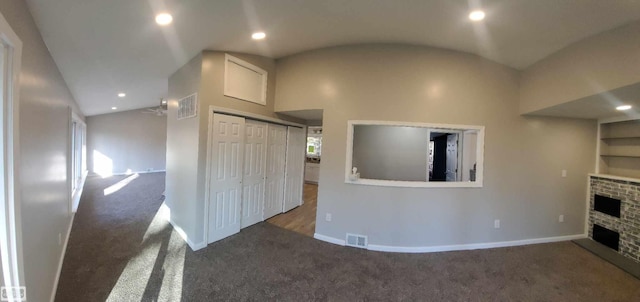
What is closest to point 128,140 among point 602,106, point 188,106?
point 188,106

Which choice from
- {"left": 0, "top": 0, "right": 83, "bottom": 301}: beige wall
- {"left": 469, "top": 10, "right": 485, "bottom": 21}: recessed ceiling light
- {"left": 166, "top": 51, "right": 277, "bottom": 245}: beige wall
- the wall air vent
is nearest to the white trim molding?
{"left": 166, "top": 51, "right": 277, "bottom": 245}: beige wall

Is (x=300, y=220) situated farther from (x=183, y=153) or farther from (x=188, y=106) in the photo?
(x=188, y=106)

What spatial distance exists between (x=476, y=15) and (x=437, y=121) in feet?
4.26

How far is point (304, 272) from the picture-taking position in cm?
257

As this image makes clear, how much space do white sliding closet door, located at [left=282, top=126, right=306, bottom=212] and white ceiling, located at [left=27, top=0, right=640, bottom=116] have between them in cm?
173

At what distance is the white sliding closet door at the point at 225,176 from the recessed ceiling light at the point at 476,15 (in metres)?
3.03

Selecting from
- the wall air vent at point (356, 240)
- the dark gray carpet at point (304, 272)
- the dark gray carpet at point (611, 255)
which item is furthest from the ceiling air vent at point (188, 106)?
the dark gray carpet at point (611, 255)

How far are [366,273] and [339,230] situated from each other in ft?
2.66

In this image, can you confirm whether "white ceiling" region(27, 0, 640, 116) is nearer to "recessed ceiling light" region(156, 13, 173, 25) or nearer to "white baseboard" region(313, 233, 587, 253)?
"recessed ceiling light" region(156, 13, 173, 25)

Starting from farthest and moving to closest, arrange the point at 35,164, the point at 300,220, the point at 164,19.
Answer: the point at 300,220, the point at 164,19, the point at 35,164

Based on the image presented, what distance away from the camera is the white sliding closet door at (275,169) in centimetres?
414

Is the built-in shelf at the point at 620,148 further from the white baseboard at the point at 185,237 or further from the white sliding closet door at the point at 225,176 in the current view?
the white baseboard at the point at 185,237

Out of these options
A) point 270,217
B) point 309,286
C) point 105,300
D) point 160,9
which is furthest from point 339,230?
point 160,9

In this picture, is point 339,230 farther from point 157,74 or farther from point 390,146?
point 157,74
